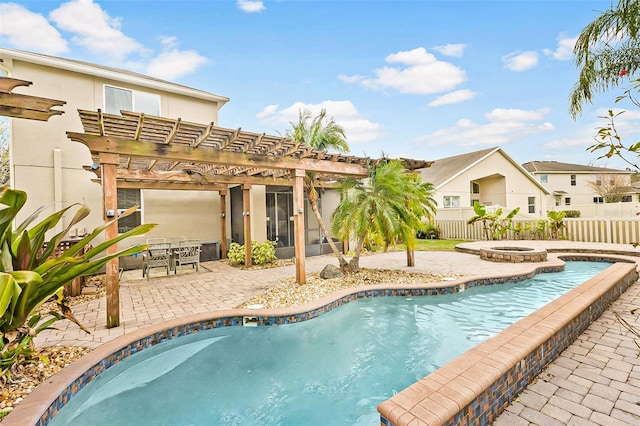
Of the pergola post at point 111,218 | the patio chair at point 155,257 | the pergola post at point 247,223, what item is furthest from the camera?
the pergola post at point 247,223

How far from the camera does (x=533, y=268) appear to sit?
9.38 metres

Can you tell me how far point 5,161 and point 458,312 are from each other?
24.0 meters

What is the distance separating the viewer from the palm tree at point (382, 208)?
828cm

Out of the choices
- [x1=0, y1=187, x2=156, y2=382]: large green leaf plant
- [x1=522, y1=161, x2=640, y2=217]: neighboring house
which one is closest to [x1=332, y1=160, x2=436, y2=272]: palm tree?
[x1=0, y1=187, x2=156, y2=382]: large green leaf plant

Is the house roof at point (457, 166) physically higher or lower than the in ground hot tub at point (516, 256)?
higher

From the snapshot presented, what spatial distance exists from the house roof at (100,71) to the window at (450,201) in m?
16.8

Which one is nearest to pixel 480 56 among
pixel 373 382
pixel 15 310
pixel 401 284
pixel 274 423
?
pixel 401 284

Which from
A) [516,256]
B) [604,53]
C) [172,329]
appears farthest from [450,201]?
[172,329]

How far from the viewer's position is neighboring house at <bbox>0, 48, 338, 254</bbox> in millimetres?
9594

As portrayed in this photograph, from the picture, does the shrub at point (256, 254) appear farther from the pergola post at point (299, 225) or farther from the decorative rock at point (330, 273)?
the pergola post at point (299, 225)

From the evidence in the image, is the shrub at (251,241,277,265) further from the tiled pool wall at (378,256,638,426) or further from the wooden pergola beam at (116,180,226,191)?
the tiled pool wall at (378,256,638,426)

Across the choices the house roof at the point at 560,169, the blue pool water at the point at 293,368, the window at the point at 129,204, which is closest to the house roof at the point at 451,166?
the house roof at the point at 560,169

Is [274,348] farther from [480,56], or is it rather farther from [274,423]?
[480,56]

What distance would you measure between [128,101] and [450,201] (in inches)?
823
